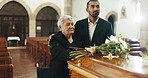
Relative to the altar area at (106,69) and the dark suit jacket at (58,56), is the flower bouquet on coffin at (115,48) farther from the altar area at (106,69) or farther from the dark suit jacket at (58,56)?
the dark suit jacket at (58,56)

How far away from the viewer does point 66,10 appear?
16.1 meters

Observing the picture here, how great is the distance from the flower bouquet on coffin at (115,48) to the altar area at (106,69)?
0.28 feet

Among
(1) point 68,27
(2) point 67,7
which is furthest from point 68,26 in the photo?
(2) point 67,7

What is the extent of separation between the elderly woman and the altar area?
0.85 feet

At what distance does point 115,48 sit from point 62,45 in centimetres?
59

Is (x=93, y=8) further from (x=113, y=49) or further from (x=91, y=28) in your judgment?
(x=113, y=49)

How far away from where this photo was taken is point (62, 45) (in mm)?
2516

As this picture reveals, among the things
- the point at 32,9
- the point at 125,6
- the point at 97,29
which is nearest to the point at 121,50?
the point at 97,29

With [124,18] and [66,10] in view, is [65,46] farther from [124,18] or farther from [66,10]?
[124,18]

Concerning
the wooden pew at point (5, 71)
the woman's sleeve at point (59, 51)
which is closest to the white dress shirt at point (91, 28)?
the woman's sleeve at point (59, 51)

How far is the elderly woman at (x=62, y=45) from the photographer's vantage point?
2.45 meters

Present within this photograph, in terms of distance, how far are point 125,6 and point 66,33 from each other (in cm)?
1488

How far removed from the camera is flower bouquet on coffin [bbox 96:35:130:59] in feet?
7.26

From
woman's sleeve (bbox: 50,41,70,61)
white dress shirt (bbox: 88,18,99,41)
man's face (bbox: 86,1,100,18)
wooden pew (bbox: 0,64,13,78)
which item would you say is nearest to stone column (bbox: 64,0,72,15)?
wooden pew (bbox: 0,64,13,78)
